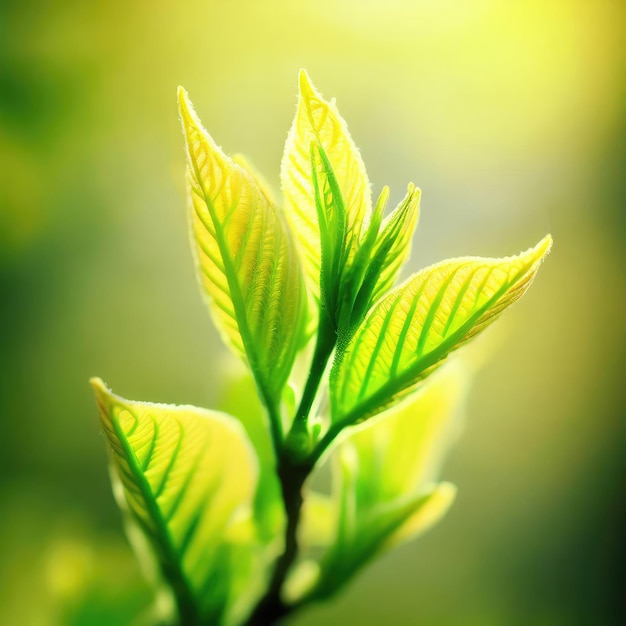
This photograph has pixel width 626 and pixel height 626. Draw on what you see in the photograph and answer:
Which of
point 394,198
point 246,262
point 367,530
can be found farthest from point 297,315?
point 394,198

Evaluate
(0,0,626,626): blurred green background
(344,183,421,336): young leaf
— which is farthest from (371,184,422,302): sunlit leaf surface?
(0,0,626,626): blurred green background

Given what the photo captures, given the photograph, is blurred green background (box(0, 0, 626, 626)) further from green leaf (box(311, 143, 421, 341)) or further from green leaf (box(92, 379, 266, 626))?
green leaf (box(311, 143, 421, 341))

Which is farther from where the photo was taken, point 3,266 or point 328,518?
point 3,266

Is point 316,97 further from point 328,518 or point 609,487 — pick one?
point 609,487

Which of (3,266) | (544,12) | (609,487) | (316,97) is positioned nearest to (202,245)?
(316,97)

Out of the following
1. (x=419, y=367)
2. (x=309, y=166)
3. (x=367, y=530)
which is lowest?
(x=367, y=530)

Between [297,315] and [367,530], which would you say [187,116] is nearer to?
[297,315]

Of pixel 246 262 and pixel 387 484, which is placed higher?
pixel 246 262
